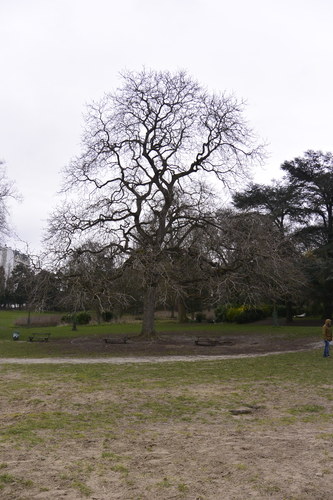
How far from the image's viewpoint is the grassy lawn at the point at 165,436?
489cm

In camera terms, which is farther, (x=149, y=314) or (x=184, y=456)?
(x=149, y=314)

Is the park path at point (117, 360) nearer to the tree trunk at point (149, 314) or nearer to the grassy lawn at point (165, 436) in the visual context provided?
the grassy lawn at point (165, 436)

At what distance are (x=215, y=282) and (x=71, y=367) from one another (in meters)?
8.40

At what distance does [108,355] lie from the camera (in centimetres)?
1894

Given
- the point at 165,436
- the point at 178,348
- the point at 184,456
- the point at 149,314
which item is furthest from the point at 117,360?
the point at 184,456

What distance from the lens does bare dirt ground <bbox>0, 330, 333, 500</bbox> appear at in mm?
4750

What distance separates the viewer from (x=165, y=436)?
22.4ft

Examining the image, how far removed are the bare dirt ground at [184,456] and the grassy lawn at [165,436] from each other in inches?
0.5

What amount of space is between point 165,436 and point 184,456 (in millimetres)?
1007

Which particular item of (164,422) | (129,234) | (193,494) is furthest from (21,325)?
(193,494)

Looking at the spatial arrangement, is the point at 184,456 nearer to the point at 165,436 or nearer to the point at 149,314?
the point at 165,436

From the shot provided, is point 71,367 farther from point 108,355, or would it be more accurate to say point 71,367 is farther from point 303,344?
point 303,344

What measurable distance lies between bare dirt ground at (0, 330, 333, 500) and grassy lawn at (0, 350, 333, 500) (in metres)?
0.01

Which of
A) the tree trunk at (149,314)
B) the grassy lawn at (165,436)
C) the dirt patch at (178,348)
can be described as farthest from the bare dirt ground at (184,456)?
the tree trunk at (149,314)
